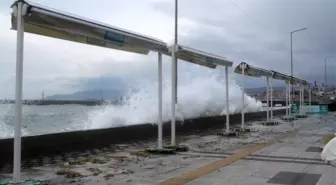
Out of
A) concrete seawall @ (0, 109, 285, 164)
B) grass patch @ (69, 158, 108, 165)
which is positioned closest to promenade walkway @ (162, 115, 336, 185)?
grass patch @ (69, 158, 108, 165)

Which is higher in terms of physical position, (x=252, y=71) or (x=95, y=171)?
(x=252, y=71)

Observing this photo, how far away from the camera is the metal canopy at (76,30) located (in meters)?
6.16

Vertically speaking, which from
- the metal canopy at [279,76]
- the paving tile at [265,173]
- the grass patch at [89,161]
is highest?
the metal canopy at [279,76]

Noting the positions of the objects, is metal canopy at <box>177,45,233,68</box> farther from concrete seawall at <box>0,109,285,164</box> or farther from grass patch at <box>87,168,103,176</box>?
grass patch at <box>87,168,103,176</box>

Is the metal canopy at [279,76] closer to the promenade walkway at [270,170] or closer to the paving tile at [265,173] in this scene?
the promenade walkway at [270,170]

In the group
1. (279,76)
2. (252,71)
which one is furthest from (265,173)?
(279,76)

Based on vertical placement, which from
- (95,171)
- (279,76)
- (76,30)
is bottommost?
(95,171)

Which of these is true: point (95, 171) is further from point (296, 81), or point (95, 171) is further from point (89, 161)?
point (296, 81)

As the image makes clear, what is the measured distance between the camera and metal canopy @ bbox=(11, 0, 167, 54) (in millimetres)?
6164

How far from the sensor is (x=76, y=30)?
7051 mm

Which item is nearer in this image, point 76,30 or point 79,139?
point 76,30

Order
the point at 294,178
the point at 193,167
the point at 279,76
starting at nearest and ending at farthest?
the point at 294,178 < the point at 193,167 < the point at 279,76

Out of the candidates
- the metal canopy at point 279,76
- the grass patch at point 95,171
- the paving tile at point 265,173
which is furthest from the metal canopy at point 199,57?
the metal canopy at point 279,76

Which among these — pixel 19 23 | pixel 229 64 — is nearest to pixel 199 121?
pixel 229 64
